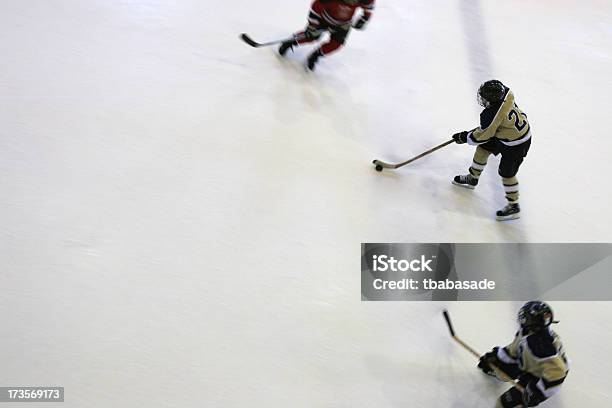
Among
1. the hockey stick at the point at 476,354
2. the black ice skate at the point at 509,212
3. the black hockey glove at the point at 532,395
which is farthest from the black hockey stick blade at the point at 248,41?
the black hockey glove at the point at 532,395

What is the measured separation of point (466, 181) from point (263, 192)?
3.35ft

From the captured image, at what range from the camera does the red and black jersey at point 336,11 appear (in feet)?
10.0

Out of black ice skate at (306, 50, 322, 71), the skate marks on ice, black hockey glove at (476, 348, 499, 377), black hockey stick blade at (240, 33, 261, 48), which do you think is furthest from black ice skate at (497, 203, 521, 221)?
black hockey stick blade at (240, 33, 261, 48)

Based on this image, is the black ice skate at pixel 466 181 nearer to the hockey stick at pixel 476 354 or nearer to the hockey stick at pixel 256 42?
the hockey stick at pixel 476 354

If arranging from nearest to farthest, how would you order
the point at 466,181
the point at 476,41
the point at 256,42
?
the point at 466,181 < the point at 256,42 < the point at 476,41

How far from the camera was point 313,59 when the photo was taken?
3.37m

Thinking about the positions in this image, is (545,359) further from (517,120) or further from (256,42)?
(256,42)

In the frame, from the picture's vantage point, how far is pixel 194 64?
3.34 meters

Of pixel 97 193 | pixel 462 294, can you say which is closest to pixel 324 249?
pixel 462 294

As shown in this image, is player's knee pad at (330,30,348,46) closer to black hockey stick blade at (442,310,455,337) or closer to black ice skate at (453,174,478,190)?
black ice skate at (453,174,478,190)

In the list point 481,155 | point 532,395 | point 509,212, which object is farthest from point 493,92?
point 532,395

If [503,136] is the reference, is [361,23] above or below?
above

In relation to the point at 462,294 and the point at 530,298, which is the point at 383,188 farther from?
the point at 530,298

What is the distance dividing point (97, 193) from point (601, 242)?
95.7 inches
